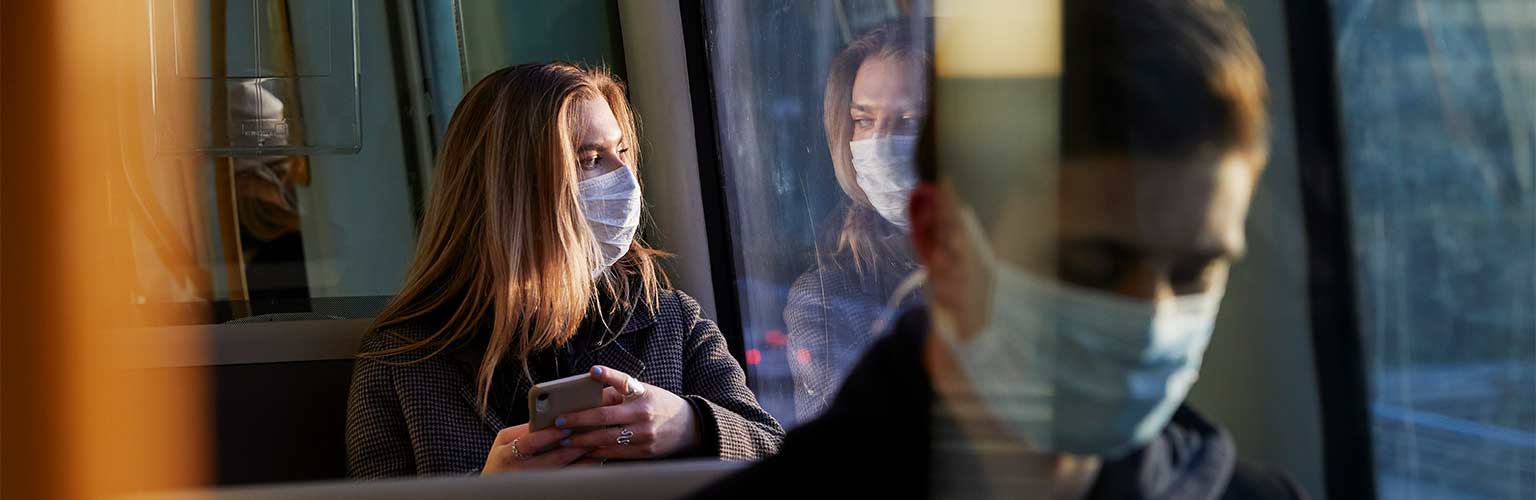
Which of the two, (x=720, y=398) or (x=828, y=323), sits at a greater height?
(x=828, y=323)

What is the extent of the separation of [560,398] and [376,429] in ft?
1.00

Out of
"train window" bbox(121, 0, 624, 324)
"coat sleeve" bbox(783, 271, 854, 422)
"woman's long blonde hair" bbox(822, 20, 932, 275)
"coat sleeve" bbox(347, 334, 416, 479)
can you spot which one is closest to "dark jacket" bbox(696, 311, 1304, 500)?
"woman's long blonde hair" bbox(822, 20, 932, 275)

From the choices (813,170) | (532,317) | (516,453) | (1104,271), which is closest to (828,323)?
(813,170)

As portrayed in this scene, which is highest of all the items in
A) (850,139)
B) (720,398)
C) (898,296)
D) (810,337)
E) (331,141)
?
(331,141)

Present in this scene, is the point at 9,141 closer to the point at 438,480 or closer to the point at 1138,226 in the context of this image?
the point at 438,480

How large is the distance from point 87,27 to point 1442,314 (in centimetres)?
62

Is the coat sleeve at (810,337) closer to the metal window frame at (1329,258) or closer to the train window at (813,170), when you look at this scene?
the train window at (813,170)

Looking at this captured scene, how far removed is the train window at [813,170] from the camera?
962 millimetres

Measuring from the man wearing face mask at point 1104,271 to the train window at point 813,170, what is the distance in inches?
5.0

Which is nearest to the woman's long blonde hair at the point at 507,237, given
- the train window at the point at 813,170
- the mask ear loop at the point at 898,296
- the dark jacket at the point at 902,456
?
the train window at the point at 813,170

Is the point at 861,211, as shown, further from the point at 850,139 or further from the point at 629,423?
the point at 629,423

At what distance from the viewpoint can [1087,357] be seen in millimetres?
527

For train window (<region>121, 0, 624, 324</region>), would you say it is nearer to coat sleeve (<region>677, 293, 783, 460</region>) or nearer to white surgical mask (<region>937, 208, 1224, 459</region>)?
coat sleeve (<region>677, 293, 783, 460</region>)

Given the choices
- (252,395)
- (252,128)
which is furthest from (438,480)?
(252,128)
